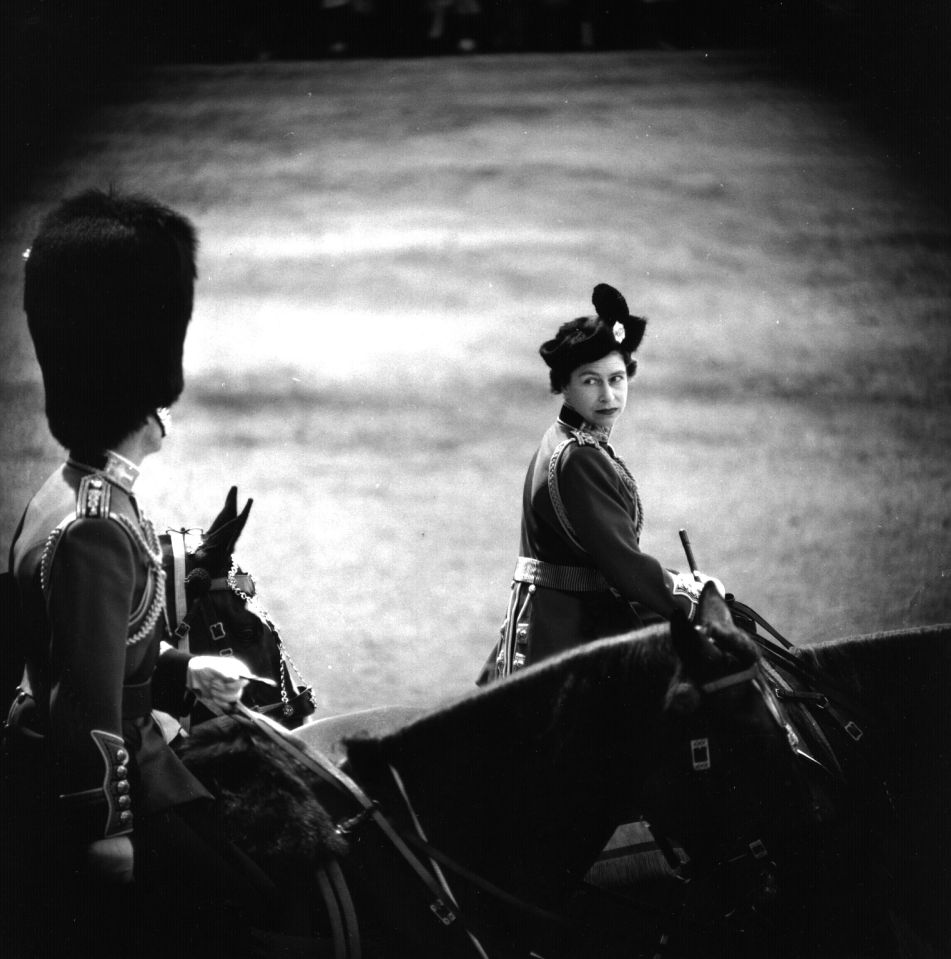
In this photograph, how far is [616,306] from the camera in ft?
9.12

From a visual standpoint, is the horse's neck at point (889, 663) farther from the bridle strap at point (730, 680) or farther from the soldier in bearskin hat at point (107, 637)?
the soldier in bearskin hat at point (107, 637)

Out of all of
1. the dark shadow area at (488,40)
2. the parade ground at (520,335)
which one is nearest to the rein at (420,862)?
the dark shadow area at (488,40)

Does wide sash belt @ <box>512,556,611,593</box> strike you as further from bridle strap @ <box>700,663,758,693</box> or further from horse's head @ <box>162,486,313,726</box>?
bridle strap @ <box>700,663,758,693</box>

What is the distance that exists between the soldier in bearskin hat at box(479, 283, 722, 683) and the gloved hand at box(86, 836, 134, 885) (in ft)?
4.37

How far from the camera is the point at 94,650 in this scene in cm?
164

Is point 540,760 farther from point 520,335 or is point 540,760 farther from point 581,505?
point 520,335

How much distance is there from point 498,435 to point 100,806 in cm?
355

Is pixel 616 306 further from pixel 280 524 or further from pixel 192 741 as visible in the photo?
pixel 280 524

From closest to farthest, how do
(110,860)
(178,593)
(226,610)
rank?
(110,860) < (178,593) < (226,610)

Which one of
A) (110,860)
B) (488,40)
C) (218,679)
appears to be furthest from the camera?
(488,40)

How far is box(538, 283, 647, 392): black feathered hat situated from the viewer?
278 centimetres

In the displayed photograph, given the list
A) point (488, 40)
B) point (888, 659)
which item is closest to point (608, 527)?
point (888, 659)

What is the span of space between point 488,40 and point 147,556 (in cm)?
348

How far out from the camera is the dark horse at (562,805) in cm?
170
